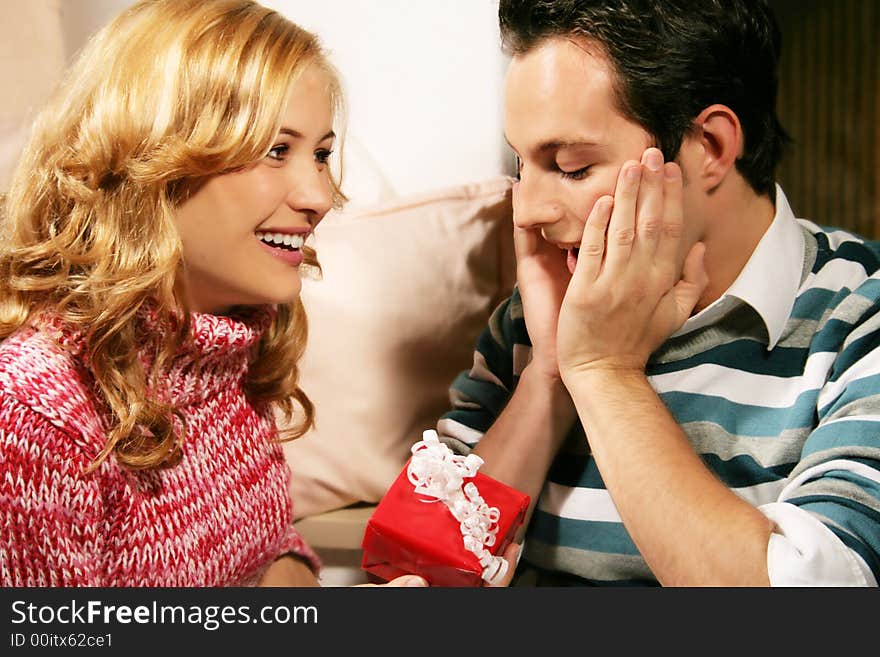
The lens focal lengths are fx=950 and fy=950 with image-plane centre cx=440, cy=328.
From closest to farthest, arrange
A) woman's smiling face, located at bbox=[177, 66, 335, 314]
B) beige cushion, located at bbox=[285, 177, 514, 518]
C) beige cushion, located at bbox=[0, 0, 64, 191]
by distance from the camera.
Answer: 1. woman's smiling face, located at bbox=[177, 66, 335, 314]
2. beige cushion, located at bbox=[0, 0, 64, 191]
3. beige cushion, located at bbox=[285, 177, 514, 518]

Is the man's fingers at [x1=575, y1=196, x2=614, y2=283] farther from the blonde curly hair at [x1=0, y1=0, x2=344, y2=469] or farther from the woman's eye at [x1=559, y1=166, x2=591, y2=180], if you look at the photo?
the blonde curly hair at [x1=0, y1=0, x2=344, y2=469]

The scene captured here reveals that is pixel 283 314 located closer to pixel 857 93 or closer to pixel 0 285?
pixel 0 285

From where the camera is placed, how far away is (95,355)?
2.76 ft

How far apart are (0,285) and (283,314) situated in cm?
31

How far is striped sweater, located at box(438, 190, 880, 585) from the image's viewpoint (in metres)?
0.85

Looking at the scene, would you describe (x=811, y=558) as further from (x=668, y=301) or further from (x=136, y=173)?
(x=136, y=173)

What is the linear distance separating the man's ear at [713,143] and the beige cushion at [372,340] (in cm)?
34

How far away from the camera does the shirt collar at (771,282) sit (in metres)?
0.99

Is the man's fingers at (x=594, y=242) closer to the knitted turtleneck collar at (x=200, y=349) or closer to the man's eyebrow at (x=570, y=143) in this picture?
the man's eyebrow at (x=570, y=143)

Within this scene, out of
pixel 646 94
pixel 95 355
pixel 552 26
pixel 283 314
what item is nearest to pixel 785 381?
pixel 646 94

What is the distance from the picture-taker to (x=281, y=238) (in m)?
0.93

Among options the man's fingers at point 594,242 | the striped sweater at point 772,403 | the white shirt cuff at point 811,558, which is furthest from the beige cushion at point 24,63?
the white shirt cuff at point 811,558

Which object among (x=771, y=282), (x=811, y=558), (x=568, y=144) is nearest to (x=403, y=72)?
(x=568, y=144)

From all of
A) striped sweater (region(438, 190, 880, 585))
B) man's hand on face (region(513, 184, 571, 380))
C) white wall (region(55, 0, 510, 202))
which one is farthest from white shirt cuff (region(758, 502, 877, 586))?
white wall (region(55, 0, 510, 202))
